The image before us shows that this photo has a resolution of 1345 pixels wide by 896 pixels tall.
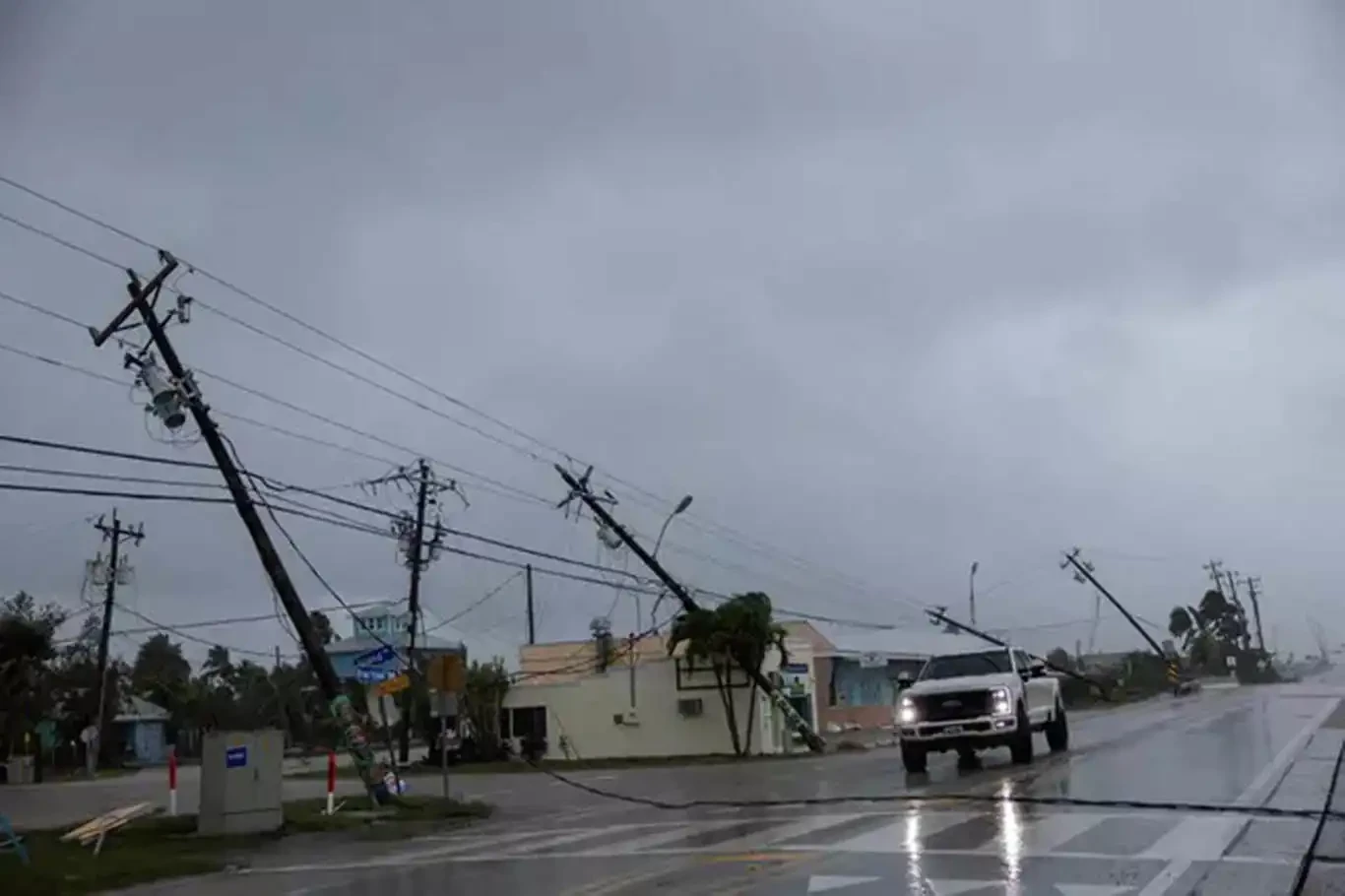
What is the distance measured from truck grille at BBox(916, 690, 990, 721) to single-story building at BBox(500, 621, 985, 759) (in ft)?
68.9

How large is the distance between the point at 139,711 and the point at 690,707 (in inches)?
1836

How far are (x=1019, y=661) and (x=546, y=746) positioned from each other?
2653cm

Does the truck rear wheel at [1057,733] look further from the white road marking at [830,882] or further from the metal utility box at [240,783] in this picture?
the white road marking at [830,882]

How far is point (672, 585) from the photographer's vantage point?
138ft

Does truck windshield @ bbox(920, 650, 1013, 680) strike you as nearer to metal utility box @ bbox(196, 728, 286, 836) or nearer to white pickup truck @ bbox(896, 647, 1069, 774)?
white pickup truck @ bbox(896, 647, 1069, 774)

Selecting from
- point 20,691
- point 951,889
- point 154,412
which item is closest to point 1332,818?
point 951,889

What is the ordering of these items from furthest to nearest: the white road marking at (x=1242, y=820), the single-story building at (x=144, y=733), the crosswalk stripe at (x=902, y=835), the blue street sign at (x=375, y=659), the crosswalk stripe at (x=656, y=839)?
1. the single-story building at (x=144, y=733)
2. the blue street sign at (x=375, y=659)
3. the crosswalk stripe at (x=656, y=839)
4. the crosswalk stripe at (x=902, y=835)
5. the white road marking at (x=1242, y=820)

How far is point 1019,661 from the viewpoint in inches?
951

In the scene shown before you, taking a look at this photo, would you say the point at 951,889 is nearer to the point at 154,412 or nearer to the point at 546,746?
the point at 154,412

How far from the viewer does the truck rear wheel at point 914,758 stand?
22594 mm

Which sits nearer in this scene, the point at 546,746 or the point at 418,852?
the point at 418,852

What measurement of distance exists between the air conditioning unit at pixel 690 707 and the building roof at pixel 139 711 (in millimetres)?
42122

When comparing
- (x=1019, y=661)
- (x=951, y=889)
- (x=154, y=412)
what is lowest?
(x=951, y=889)

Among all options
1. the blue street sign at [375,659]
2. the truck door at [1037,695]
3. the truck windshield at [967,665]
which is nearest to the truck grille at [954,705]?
the truck windshield at [967,665]
